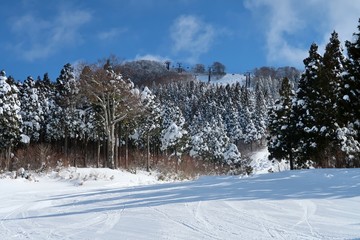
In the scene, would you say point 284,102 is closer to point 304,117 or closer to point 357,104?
point 304,117

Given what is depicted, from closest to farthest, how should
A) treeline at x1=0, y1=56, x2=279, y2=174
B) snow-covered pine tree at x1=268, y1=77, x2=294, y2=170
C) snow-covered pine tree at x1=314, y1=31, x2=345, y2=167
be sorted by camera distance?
1. snow-covered pine tree at x1=314, y1=31, x2=345, y2=167
2. treeline at x1=0, y1=56, x2=279, y2=174
3. snow-covered pine tree at x1=268, y1=77, x2=294, y2=170

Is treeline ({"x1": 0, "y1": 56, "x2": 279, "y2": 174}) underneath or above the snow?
above

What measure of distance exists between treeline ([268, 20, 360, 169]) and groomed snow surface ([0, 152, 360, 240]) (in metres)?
10.1

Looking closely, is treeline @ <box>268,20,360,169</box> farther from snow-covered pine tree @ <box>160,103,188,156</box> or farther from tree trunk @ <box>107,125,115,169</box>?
snow-covered pine tree @ <box>160,103,188,156</box>

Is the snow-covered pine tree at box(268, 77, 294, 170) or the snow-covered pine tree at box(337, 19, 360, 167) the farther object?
the snow-covered pine tree at box(268, 77, 294, 170)

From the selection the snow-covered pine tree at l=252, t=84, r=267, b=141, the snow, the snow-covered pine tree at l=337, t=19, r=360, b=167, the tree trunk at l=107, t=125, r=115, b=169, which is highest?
the snow-covered pine tree at l=252, t=84, r=267, b=141

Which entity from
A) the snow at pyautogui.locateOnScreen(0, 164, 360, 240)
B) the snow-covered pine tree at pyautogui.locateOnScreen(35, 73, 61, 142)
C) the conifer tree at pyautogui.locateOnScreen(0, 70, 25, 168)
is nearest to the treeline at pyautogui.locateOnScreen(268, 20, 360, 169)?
the snow at pyautogui.locateOnScreen(0, 164, 360, 240)

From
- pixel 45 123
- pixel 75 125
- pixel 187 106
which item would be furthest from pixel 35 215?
pixel 187 106

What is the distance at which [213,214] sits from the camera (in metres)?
7.33

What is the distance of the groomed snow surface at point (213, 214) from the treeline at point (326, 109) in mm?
10085

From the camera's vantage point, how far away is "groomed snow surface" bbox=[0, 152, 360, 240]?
605 centimetres

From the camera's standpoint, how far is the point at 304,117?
27828mm

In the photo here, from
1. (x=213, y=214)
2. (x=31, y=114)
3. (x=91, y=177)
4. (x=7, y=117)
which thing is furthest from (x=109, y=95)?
(x=213, y=214)

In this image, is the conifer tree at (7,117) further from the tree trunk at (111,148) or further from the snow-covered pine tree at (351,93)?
the snow-covered pine tree at (351,93)
